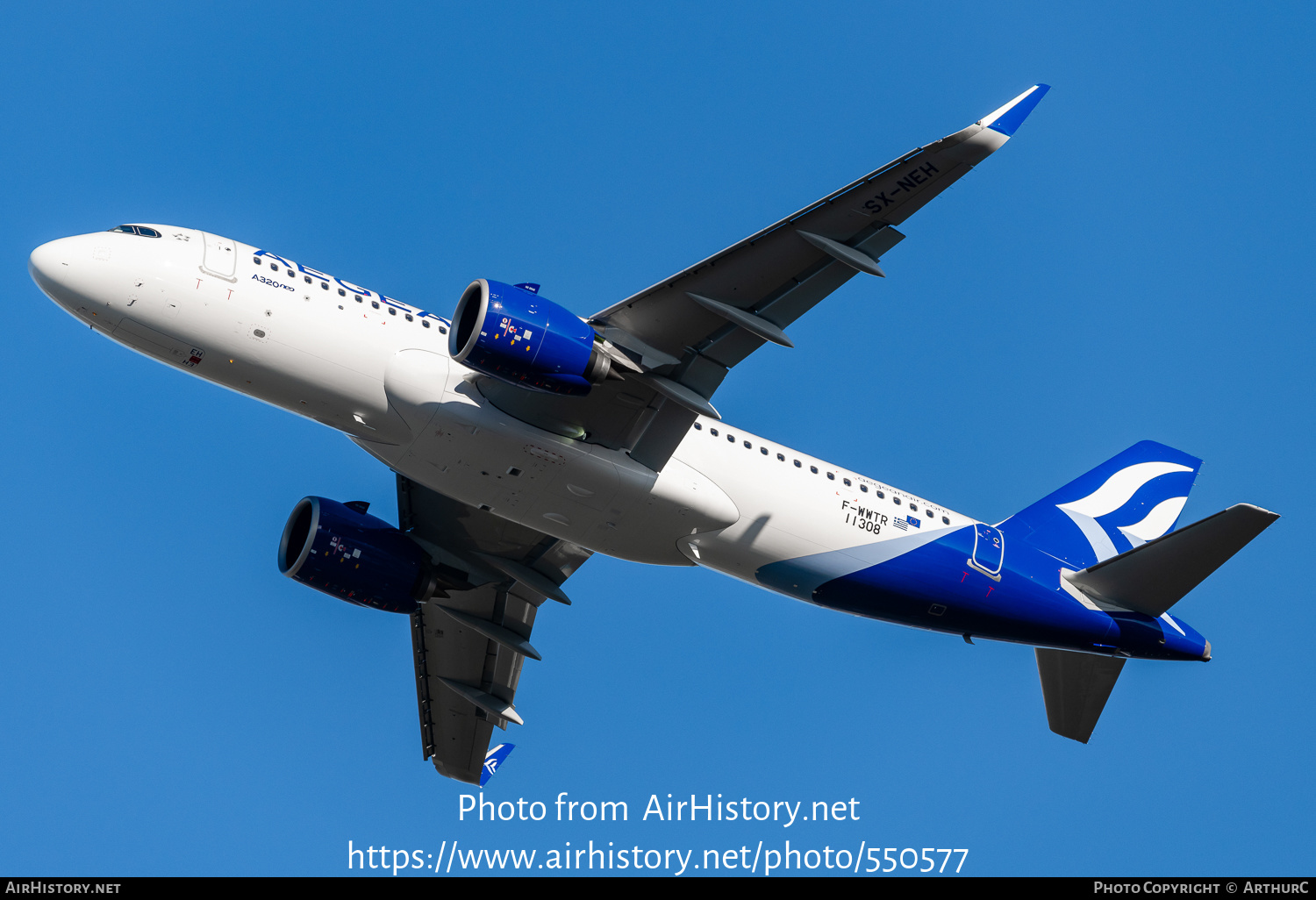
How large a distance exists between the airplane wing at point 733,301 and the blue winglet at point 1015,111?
0.02m

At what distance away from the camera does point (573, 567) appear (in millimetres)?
31984

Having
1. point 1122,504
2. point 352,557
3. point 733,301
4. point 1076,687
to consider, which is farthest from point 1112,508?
point 352,557

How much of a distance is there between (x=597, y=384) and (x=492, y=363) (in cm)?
251

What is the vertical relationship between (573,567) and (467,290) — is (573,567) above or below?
below

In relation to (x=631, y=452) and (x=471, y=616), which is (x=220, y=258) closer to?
(x=631, y=452)

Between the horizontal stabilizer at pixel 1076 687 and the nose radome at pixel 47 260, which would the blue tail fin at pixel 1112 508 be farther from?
the nose radome at pixel 47 260

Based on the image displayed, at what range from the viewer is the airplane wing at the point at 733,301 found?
22562 mm

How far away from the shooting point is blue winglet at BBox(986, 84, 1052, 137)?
21922 millimetres

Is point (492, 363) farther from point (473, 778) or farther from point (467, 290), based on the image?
point (473, 778)

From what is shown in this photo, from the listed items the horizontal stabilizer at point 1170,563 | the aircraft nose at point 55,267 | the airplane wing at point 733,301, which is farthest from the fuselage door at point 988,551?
the aircraft nose at point 55,267

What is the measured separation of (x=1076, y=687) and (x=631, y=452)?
46.9 feet

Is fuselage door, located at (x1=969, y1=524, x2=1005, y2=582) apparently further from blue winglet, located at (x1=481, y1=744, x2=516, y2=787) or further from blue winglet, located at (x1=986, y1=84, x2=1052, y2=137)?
blue winglet, located at (x1=481, y1=744, x2=516, y2=787)

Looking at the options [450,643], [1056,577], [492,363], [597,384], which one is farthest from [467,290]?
[1056,577]

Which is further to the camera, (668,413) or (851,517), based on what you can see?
(851,517)
